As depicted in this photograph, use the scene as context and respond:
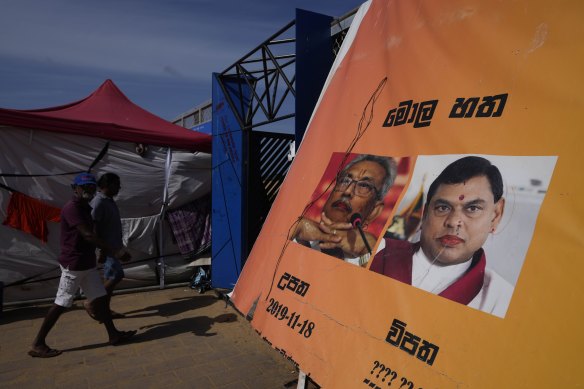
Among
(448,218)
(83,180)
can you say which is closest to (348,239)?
(448,218)

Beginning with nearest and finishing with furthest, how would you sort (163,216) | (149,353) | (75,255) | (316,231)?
(316,231) < (75,255) < (149,353) < (163,216)

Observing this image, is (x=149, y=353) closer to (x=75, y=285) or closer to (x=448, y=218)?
(x=75, y=285)

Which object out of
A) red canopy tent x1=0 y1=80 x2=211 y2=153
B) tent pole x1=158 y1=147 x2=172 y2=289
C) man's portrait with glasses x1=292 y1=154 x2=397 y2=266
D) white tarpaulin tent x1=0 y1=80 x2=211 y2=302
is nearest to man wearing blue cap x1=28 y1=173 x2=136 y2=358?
white tarpaulin tent x1=0 y1=80 x2=211 y2=302

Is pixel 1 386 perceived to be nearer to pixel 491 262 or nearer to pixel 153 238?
pixel 153 238

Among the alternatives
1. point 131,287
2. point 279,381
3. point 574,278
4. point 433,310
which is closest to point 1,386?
point 279,381

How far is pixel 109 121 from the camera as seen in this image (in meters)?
6.31

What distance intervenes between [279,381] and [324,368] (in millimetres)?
1924

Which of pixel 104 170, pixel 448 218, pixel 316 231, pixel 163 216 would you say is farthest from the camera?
pixel 163 216

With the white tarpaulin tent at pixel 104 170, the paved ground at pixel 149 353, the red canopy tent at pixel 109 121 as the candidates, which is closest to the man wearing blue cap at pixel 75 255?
the paved ground at pixel 149 353

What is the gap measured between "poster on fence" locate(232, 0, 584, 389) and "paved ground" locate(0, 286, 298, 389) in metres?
1.54

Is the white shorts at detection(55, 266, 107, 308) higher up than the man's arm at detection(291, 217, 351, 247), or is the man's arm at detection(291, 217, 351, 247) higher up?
the man's arm at detection(291, 217, 351, 247)

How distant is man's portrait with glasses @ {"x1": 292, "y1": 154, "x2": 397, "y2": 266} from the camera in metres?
1.99

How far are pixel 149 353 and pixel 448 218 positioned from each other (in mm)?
3672

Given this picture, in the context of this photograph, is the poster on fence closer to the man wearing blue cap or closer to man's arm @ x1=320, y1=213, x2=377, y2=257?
man's arm @ x1=320, y1=213, x2=377, y2=257
